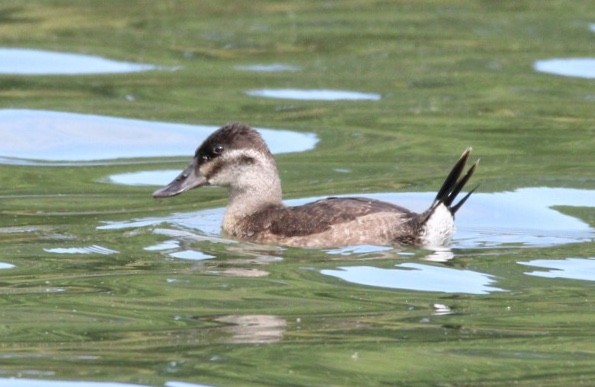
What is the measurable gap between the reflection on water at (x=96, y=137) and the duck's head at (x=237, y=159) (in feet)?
8.81

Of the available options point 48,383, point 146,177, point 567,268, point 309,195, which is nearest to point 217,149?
point 309,195

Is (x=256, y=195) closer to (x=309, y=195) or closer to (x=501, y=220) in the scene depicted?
(x=309, y=195)

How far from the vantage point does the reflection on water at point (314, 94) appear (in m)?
15.7

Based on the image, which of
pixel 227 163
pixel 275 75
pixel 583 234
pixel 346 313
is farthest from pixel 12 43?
pixel 346 313

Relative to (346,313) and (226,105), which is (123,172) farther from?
(346,313)

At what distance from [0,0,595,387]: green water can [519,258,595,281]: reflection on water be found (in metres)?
0.06

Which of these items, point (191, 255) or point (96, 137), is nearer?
point (191, 255)

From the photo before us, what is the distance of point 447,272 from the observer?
930 centimetres

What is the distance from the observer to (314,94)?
15852 millimetres

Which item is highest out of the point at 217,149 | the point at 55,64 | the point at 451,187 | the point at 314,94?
the point at 55,64

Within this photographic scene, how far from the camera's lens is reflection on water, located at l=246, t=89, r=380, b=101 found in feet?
51.5

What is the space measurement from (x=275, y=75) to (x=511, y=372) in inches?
381

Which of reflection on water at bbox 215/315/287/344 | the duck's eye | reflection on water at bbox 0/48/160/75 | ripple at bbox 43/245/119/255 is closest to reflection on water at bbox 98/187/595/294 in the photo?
ripple at bbox 43/245/119/255

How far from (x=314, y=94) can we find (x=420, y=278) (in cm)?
684
